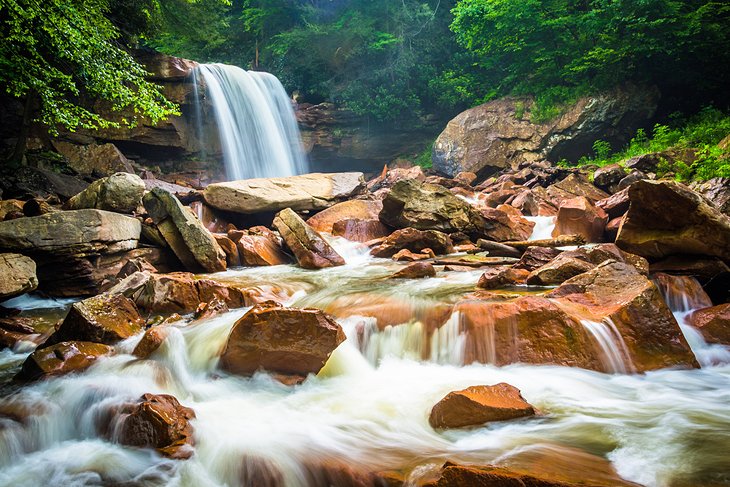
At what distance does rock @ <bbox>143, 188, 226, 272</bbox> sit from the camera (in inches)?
289

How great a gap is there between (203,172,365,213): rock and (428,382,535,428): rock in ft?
26.9

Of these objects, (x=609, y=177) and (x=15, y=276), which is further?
(x=609, y=177)

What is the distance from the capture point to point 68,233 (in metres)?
6.14

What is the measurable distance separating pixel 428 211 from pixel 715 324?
610 cm

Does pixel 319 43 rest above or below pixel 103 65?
above

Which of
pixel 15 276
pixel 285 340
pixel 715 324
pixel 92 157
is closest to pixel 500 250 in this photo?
pixel 715 324

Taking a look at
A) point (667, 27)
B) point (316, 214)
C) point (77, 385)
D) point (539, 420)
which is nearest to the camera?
point (539, 420)

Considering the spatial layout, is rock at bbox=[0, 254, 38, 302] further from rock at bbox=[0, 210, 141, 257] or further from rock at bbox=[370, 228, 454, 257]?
rock at bbox=[370, 228, 454, 257]

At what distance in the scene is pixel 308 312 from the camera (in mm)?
3693

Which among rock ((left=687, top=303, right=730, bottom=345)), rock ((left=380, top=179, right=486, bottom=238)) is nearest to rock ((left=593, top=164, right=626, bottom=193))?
rock ((left=380, top=179, right=486, bottom=238))

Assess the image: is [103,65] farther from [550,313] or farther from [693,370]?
[693,370]

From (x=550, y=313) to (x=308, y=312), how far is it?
7.29 feet

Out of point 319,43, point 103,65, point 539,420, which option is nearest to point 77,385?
point 539,420

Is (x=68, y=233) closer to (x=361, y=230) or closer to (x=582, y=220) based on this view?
(x=361, y=230)
